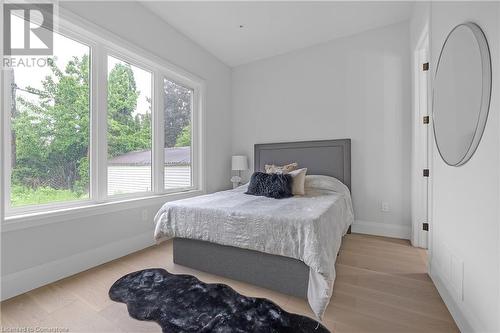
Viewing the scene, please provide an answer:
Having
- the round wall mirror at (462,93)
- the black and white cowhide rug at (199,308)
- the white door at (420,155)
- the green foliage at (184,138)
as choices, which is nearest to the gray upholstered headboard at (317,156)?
the white door at (420,155)

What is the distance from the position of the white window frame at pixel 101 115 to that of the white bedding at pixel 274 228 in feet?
2.53

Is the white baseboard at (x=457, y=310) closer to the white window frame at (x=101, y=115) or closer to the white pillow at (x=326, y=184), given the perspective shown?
the white pillow at (x=326, y=184)

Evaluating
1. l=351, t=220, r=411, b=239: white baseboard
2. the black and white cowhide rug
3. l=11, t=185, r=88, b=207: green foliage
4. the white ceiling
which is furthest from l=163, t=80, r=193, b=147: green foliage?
l=351, t=220, r=411, b=239: white baseboard

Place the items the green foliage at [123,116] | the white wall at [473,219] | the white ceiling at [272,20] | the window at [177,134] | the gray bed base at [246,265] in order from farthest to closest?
the window at [177,134] → the white ceiling at [272,20] → the green foliage at [123,116] → the gray bed base at [246,265] → the white wall at [473,219]

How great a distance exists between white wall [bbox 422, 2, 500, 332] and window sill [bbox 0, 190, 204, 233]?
114 inches

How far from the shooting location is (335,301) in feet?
5.45

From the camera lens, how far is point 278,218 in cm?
175

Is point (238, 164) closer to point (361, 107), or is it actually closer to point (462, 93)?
point (361, 107)

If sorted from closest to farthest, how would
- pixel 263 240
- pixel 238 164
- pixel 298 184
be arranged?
1. pixel 263 240
2. pixel 298 184
3. pixel 238 164

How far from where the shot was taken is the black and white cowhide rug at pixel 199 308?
139 cm

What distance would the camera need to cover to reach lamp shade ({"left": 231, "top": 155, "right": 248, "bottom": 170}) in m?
3.92

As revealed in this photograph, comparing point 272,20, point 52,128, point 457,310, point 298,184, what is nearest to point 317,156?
point 298,184

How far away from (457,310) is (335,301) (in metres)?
0.72

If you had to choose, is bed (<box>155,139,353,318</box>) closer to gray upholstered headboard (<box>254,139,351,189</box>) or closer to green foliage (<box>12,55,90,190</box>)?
gray upholstered headboard (<box>254,139,351,189</box>)
